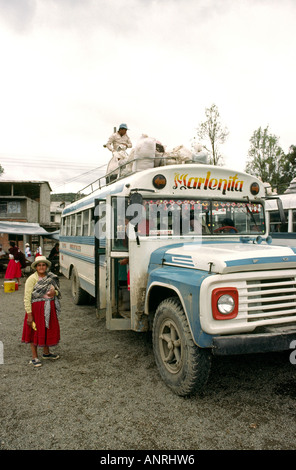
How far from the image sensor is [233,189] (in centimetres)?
471

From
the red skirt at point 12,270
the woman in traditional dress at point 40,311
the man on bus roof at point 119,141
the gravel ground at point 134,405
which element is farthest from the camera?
the red skirt at point 12,270

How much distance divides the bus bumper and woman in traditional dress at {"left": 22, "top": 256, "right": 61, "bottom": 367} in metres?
2.49

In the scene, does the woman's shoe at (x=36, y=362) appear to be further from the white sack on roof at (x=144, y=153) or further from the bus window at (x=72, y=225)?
the bus window at (x=72, y=225)

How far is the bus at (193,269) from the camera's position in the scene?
9.46 feet

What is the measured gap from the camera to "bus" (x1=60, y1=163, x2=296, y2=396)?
9.46 ft

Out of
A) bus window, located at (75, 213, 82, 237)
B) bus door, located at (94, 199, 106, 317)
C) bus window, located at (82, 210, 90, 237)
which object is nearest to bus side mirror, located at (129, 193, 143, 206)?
bus door, located at (94, 199, 106, 317)

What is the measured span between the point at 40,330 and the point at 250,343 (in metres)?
2.81

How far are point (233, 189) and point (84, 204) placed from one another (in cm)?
385

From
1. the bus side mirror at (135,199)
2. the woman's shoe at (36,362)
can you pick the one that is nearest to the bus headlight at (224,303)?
the bus side mirror at (135,199)

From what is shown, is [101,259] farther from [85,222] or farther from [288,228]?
[288,228]

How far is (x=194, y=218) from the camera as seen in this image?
443cm

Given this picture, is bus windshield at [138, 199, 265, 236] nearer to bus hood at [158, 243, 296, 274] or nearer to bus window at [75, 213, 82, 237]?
bus hood at [158, 243, 296, 274]

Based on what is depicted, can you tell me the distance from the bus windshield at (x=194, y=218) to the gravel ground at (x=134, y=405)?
1.76 metres

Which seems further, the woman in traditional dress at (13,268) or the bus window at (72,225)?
the woman in traditional dress at (13,268)
